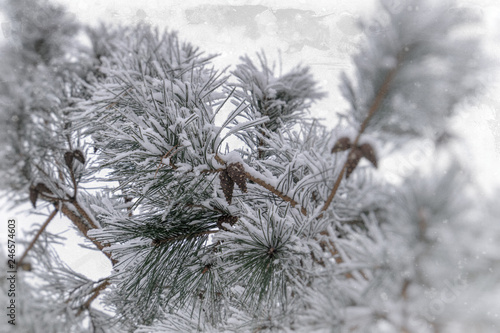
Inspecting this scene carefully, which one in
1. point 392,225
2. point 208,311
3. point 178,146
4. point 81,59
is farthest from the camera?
point 81,59

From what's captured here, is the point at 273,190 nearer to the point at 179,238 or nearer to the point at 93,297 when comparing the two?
the point at 179,238

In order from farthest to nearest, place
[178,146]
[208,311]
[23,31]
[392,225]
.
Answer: [23,31], [208,311], [178,146], [392,225]

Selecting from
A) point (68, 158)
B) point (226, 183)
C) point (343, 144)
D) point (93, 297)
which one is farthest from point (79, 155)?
point (343, 144)

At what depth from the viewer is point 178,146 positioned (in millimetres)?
649

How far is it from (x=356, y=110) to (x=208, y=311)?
68cm

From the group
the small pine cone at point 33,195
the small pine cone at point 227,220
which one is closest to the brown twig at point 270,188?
the small pine cone at point 227,220

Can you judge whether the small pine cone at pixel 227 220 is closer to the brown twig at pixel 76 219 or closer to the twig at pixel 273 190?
the twig at pixel 273 190

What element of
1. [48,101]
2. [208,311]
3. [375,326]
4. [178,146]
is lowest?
[208,311]

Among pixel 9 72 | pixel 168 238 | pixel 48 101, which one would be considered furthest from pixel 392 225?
pixel 9 72

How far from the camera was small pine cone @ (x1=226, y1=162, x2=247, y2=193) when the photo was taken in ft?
2.05

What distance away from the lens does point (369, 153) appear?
482 mm

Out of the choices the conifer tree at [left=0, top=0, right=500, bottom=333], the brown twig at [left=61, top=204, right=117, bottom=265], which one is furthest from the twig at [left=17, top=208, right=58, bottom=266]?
the brown twig at [left=61, top=204, right=117, bottom=265]

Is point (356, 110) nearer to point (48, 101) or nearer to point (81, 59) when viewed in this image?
point (48, 101)

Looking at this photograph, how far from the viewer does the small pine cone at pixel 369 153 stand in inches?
18.9
